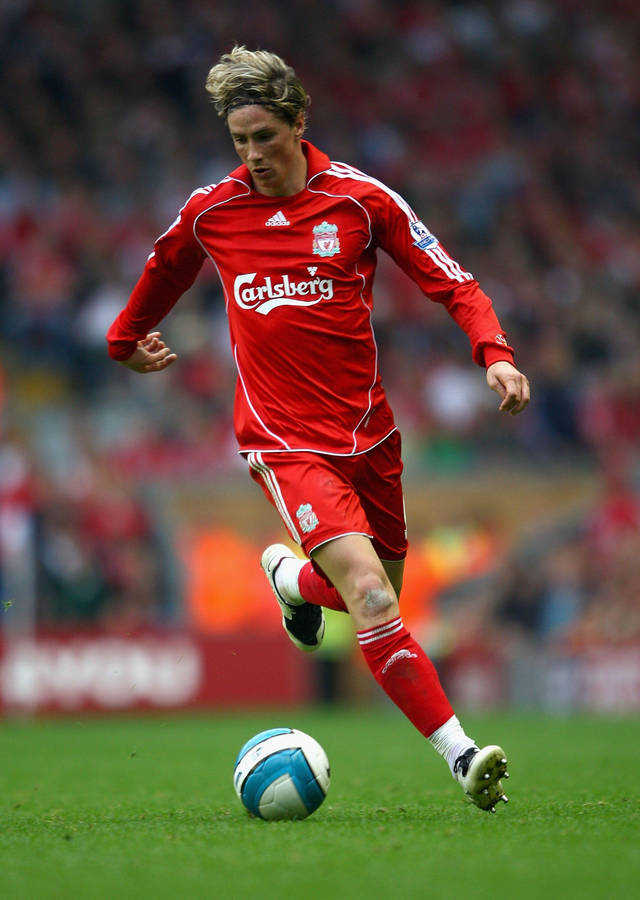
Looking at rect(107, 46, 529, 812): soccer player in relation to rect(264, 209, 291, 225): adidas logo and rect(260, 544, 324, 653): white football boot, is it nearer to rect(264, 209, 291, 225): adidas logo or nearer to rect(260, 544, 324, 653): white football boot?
rect(264, 209, 291, 225): adidas logo

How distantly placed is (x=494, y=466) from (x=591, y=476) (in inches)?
38.1

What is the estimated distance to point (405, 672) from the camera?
4.67 metres

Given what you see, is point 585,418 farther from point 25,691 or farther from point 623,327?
point 25,691

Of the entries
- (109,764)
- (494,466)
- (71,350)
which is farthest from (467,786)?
(71,350)

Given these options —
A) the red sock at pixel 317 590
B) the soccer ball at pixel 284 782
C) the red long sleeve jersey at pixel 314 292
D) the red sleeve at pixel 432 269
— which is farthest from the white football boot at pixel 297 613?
the red sleeve at pixel 432 269

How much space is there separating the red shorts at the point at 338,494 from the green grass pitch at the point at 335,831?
967mm

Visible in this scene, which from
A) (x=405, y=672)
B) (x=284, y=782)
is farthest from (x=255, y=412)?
(x=284, y=782)

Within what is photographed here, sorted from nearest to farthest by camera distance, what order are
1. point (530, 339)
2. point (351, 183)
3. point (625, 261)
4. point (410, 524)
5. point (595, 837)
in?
point (595, 837)
point (351, 183)
point (410, 524)
point (530, 339)
point (625, 261)

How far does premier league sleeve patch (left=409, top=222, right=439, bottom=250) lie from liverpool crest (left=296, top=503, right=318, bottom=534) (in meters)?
1.01

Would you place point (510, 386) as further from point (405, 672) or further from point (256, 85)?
point (256, 85)

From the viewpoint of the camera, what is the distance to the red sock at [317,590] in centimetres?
538

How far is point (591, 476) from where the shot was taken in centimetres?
1405

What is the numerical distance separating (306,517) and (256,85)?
1.48 meters

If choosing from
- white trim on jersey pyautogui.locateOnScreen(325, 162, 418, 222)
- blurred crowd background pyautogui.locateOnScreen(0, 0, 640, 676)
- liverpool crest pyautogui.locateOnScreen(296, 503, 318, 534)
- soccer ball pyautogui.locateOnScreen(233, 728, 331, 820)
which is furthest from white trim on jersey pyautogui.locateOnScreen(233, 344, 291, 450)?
blurred crowd background pyautogui.locateOnScreen(0, 0, 640, 676)
